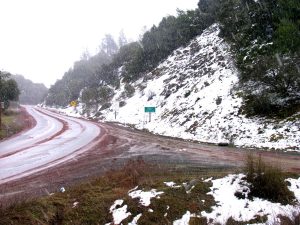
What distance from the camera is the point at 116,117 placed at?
5181 centimetres

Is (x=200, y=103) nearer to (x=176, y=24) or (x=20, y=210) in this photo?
(x=20, y=210)

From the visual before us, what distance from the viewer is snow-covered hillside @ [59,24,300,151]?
1947 centimetres

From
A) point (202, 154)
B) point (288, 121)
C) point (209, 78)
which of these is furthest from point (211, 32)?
point (202, 154)

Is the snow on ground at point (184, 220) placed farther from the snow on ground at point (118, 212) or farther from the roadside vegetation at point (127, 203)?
the snow on ground at point (118, 212)

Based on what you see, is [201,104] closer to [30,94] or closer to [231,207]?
[231,207]

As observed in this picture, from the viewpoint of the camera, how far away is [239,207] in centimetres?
780

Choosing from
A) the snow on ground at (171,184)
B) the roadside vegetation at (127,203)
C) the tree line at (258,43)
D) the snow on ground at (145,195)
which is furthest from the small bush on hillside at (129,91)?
the snow on ground at (145,195)

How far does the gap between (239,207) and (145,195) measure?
2.39 m

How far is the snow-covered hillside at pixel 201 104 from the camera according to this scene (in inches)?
766

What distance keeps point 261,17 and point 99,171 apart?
2272 cm

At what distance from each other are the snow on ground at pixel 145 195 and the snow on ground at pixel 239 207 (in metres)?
1.40

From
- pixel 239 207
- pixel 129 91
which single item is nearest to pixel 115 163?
pixel 239 207

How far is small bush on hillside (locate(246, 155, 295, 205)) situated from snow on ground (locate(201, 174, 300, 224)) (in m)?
0.18

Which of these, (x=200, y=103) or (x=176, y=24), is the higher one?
(x=176, y=24)
